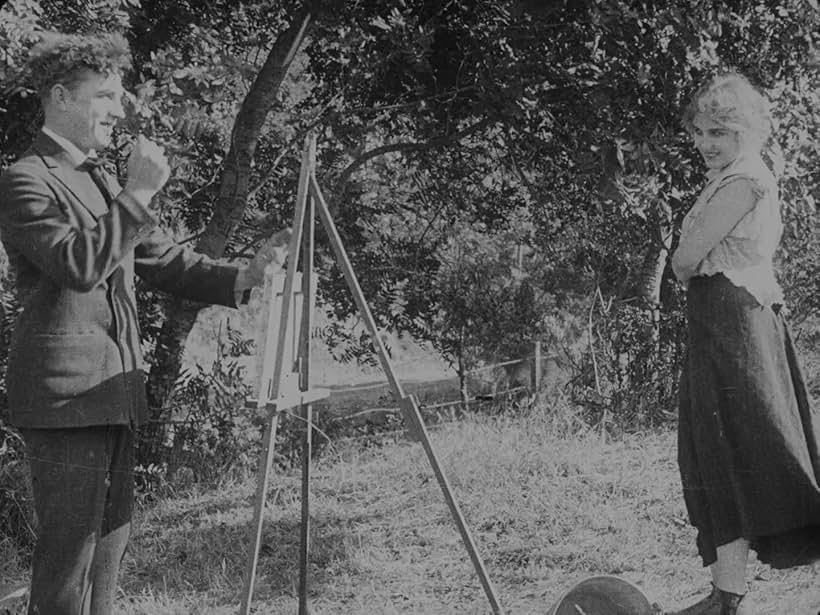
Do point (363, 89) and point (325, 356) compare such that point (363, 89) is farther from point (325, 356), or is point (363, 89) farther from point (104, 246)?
point (325, 356)

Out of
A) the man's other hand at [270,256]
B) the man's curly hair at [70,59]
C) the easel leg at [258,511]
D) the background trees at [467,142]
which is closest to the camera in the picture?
the man's curly hair at [70,59]

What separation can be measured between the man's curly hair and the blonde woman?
1.88m

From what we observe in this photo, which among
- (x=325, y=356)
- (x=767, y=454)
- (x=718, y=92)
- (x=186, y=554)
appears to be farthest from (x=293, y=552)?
(x=325, y=356)

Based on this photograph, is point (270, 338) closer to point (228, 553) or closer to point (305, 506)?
point (305, 506)

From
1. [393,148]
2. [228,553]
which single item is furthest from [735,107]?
[393,148]

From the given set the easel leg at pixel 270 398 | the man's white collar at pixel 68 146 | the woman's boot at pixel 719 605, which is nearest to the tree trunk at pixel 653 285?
the woman's boot at pixel 719 605

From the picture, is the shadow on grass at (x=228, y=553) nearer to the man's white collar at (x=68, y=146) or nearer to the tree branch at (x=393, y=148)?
the man's white collar at (x=68, y=146)

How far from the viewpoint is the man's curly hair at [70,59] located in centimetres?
268

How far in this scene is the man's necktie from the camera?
280cm

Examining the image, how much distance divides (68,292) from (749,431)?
211 cm

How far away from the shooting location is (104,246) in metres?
2.57

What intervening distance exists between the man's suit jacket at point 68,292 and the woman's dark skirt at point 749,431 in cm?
179

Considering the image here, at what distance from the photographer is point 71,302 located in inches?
105

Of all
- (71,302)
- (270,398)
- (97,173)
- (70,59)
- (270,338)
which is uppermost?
(70,59)
